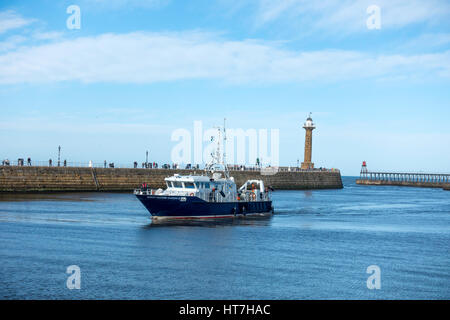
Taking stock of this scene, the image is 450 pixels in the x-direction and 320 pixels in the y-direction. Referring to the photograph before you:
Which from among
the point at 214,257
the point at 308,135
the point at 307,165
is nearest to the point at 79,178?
the point at 214,257

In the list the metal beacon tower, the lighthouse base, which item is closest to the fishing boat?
the metal beacon tower

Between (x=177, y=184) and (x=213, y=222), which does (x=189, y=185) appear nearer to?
(x=177, y=184)

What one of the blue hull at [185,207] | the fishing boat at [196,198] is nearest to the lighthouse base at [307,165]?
the fishing boat at [196,198]

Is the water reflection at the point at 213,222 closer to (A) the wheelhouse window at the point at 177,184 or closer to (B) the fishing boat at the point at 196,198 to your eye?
(B) the fishing boat at the point at 196,198

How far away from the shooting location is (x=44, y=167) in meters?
82.8

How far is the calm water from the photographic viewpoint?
25078 millimetres

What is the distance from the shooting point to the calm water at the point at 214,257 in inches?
987

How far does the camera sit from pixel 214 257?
33.1 meters

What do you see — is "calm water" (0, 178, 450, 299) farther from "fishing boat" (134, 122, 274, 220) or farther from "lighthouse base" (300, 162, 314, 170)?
"lighthouse base" (300, 162, 314, 170)

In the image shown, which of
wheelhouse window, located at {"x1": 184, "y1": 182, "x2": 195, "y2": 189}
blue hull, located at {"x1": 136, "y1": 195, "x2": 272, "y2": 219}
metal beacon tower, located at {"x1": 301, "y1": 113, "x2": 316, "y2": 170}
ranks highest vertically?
metal beacon tower, located at {"x1": 301, "y1": 113, "x2": 316, "y2": 170}

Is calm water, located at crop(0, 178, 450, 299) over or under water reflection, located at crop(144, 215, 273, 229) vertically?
under
